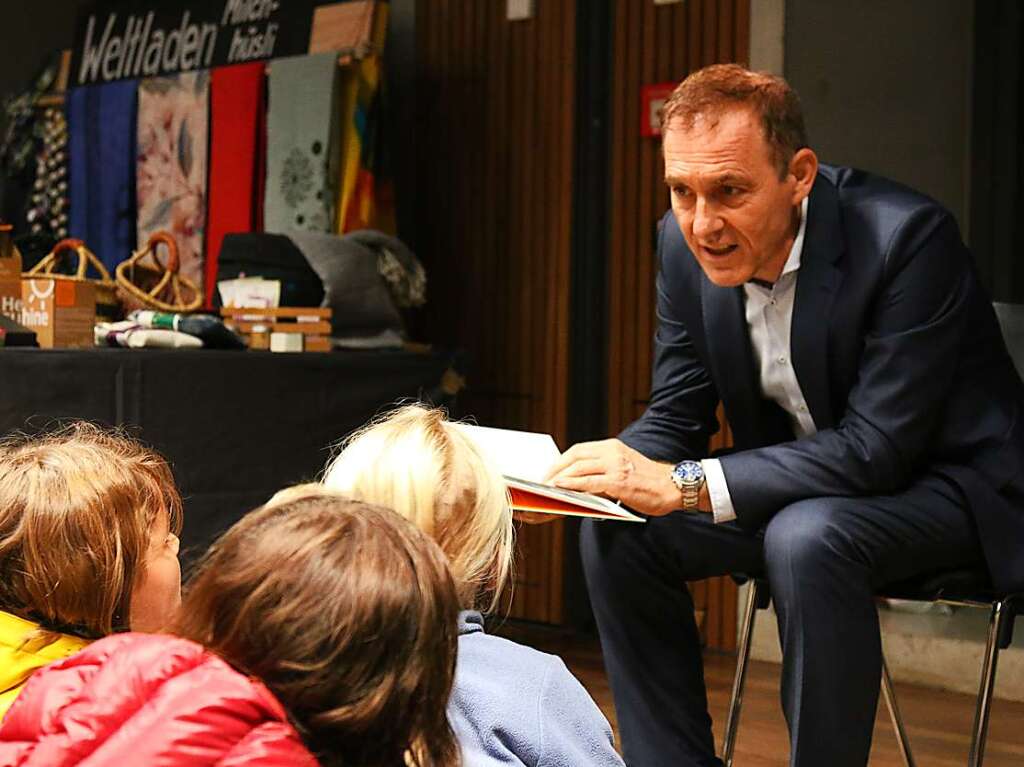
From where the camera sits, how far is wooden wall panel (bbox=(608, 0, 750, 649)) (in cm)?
386

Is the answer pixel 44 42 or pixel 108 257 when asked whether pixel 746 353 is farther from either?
pixel 44 42

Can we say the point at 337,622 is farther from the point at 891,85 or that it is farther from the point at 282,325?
the point at 891,85

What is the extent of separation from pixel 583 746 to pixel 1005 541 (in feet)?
3.03

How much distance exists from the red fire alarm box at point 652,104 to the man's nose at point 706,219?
5.70 ft

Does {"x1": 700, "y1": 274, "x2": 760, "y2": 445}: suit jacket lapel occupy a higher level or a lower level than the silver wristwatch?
higher

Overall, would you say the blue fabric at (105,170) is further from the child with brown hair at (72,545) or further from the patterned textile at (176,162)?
the child with brown hair at (72,545)

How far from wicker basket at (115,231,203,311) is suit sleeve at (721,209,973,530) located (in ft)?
5.41

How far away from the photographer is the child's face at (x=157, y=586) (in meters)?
1.61

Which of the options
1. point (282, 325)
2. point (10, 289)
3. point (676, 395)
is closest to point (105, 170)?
point (282, 325)

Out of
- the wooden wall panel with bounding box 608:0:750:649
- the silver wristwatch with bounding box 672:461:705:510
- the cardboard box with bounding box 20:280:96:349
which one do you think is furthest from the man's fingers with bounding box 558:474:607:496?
the wooden wall panel with bounding box 608:0:750:649

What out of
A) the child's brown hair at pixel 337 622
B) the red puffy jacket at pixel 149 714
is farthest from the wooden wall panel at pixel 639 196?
the red puffy jacket at pixel 149 714

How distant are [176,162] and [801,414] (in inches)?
105

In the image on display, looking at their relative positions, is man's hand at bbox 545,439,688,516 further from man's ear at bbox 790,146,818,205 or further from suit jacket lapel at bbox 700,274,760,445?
man's ear at bbox 790,146,818,205

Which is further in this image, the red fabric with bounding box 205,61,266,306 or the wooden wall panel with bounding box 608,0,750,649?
the red fabric with bounding box 205,61,266,306
